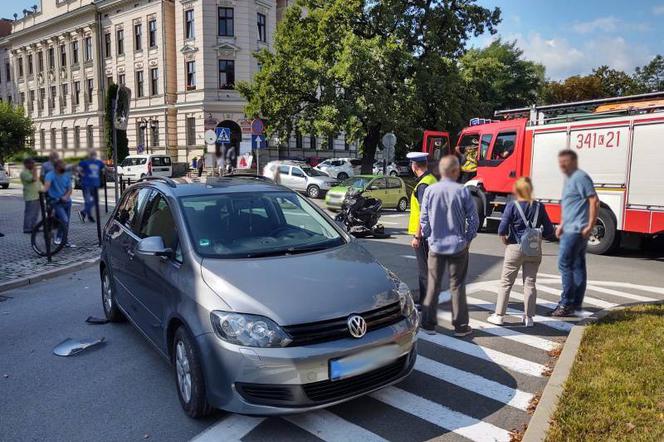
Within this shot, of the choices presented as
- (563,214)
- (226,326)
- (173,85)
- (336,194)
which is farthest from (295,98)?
(226,326)

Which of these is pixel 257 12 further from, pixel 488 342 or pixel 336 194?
pixel 488 342

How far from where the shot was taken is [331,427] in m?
3.58

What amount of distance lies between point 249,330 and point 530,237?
11.1 ft

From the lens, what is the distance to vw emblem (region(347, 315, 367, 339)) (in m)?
3.40

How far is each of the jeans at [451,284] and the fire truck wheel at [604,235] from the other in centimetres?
612

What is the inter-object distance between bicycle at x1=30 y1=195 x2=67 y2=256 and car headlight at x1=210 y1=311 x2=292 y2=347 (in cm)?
743

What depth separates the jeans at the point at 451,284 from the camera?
205 inches

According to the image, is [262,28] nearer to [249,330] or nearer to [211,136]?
[211,136]

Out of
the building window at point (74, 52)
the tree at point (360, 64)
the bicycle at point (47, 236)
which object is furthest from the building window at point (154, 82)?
the building window at point (74, 52)

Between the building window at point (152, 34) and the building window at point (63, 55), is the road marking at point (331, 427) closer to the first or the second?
the building window at point (63, 55)

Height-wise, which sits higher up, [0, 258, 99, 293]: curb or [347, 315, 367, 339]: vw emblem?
[347, 315, 367, 339]: vw emblem

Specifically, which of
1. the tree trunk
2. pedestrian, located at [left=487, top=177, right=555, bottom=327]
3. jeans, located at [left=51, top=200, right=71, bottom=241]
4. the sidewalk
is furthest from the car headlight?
the tree trunk

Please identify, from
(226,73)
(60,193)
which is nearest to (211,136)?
(60,193)

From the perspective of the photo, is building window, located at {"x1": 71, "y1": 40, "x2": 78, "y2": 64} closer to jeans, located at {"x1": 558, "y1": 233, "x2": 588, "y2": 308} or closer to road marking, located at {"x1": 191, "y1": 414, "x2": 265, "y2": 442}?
road marking, located at {"x1": 191, "y1": 414, "x2": 265, "y2": 442}
